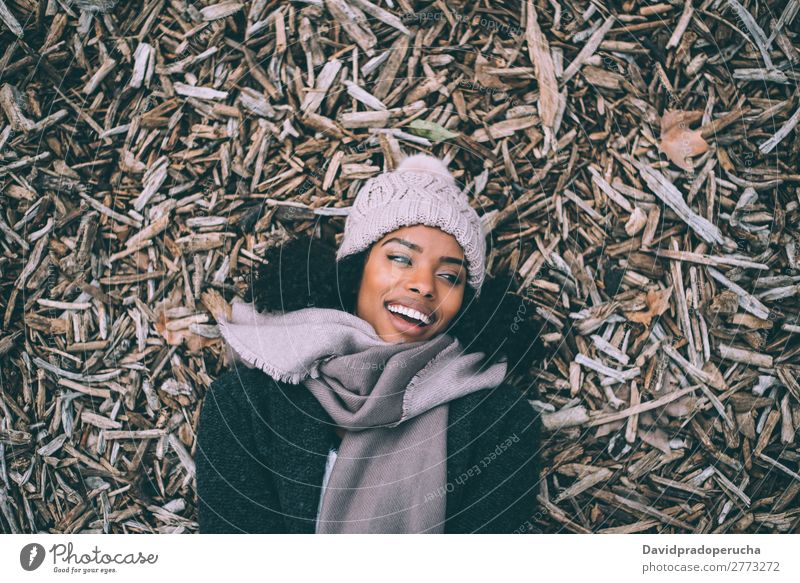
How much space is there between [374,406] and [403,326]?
11 centimetres

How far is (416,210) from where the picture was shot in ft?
2.42

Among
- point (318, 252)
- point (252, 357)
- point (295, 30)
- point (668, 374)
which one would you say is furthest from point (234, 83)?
point (668, 374)

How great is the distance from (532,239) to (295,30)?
45 centimetres

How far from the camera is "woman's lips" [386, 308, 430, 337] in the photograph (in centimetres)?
76

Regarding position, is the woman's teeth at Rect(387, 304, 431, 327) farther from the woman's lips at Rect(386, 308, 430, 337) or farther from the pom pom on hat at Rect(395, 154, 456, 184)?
the pom pom on hat at Rect(395, 154, 456, 184)

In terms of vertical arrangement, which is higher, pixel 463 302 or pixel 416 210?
pixel 416 210

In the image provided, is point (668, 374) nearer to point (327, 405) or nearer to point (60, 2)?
point (327, 405)

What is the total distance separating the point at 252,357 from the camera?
77 cm
